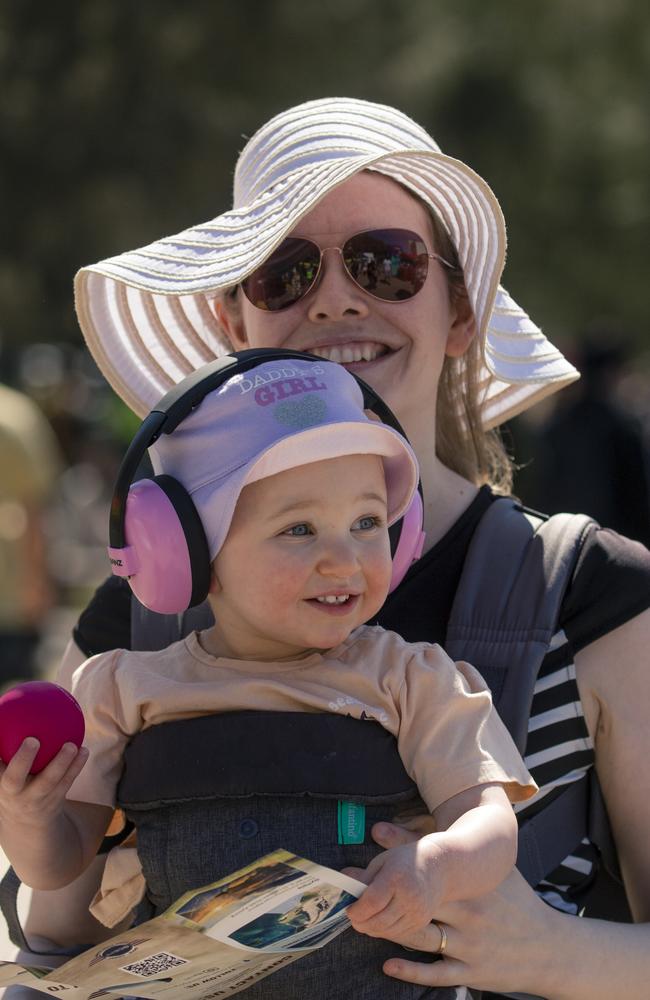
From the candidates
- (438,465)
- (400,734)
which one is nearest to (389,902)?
(400,734)

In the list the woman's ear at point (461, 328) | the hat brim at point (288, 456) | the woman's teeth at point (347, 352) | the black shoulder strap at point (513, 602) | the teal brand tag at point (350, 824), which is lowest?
the teal brand tag at point (350, 824)

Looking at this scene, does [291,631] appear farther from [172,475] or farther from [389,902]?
[389,902]

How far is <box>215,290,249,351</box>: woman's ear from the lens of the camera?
3.24 m

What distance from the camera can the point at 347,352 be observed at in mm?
2947

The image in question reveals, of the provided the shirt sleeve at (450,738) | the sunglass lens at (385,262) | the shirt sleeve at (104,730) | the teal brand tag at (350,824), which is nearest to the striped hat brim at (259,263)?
the sunglass lens at (385,262)

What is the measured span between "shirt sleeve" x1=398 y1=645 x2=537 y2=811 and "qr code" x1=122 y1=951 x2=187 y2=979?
0.45 m

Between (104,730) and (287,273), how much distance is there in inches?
39.8

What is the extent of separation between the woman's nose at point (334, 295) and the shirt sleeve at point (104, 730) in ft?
2.74

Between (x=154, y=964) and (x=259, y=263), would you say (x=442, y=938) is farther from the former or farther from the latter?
(x=259, y=263)

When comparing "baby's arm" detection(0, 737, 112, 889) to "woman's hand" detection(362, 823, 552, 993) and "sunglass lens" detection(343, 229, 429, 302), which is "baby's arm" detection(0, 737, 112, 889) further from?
"sunglass lens" detection(343, 229, 429, 302)

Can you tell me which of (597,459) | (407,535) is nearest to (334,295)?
(407,535)

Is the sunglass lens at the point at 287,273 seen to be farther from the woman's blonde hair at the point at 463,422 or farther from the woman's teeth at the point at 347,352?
the woman's blonde hair at the point at 463,422

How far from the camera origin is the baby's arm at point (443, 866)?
2.06 meters

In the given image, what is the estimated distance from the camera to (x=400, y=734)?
2.37m
